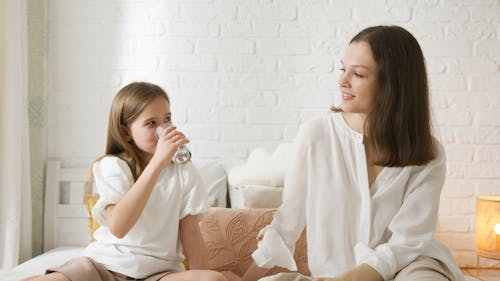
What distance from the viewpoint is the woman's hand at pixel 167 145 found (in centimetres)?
164

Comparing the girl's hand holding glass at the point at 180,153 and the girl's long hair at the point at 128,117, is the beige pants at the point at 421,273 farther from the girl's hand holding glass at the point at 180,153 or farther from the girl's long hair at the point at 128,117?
the girl's long hair at the point at 128,117

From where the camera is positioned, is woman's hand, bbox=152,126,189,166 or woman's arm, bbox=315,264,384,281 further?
woman's hand, bbox=152,126,189,166

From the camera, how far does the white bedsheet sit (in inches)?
87.5

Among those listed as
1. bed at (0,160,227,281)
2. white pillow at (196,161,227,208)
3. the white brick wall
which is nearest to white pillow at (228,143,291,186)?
white pillow at (196,161,227,208)

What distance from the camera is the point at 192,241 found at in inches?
69.2

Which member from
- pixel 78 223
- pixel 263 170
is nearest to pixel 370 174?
pixel 263 170

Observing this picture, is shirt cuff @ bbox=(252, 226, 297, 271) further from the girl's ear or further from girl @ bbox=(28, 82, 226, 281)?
the girl's ear

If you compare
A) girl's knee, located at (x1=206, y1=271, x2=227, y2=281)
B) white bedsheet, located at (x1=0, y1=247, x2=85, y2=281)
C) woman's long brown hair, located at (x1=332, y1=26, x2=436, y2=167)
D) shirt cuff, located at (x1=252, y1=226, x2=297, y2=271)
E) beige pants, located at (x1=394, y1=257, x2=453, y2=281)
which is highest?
woman's long brown hair, located at (x1=332, y1=26, x2=436, y2=167)

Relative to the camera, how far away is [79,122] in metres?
2.99

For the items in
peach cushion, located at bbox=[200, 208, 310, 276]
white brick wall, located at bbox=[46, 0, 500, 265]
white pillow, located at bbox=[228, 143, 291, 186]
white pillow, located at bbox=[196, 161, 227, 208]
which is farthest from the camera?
white brick wall, located at bbox=[46, 0, 500, 265]

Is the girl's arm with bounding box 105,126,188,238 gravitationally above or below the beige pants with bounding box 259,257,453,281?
above

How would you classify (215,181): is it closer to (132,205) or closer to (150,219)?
(150,219)

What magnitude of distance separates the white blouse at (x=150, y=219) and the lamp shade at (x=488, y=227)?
63.7 inches

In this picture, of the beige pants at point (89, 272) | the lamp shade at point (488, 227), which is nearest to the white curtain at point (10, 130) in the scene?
the beige pants at point (89, 272)
